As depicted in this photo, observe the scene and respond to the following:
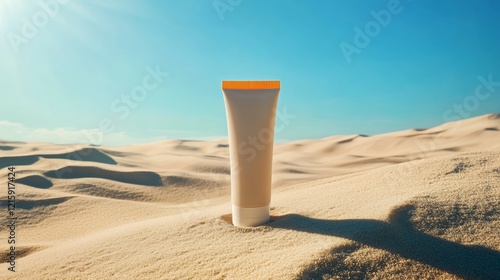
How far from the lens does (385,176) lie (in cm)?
299

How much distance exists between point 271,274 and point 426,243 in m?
0.81

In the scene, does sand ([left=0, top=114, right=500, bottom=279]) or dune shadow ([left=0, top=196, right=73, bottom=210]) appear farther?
dune shadow ([left=0, top=196, right=73, bottom=210])

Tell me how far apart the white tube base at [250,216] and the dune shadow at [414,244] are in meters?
0.23

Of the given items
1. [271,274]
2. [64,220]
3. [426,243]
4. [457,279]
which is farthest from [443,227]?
[64,220]

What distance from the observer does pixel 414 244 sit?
1.84 m

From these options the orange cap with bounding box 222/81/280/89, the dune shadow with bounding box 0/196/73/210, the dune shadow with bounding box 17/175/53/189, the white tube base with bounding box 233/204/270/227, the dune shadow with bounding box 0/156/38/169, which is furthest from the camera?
the dune shadow with bounding box 0/156/38/169

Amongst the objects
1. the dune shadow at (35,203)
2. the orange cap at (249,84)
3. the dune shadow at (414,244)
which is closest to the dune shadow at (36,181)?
the dune shadow at (35,203)

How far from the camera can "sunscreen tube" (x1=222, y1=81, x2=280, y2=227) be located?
6.96 feet

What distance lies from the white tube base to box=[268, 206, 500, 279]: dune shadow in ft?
0.75

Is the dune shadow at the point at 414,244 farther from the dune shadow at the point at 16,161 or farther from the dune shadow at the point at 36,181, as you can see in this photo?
the dune shadow at the point at 16,161

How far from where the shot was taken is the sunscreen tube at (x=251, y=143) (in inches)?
83.5

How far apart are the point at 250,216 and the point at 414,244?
0.90 metres

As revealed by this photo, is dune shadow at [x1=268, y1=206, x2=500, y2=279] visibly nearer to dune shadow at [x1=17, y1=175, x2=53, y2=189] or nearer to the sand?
the sand

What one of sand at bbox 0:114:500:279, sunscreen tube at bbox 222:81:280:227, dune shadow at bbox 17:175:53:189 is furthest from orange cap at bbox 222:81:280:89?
dune shadow at bbox 17:175:53:189
